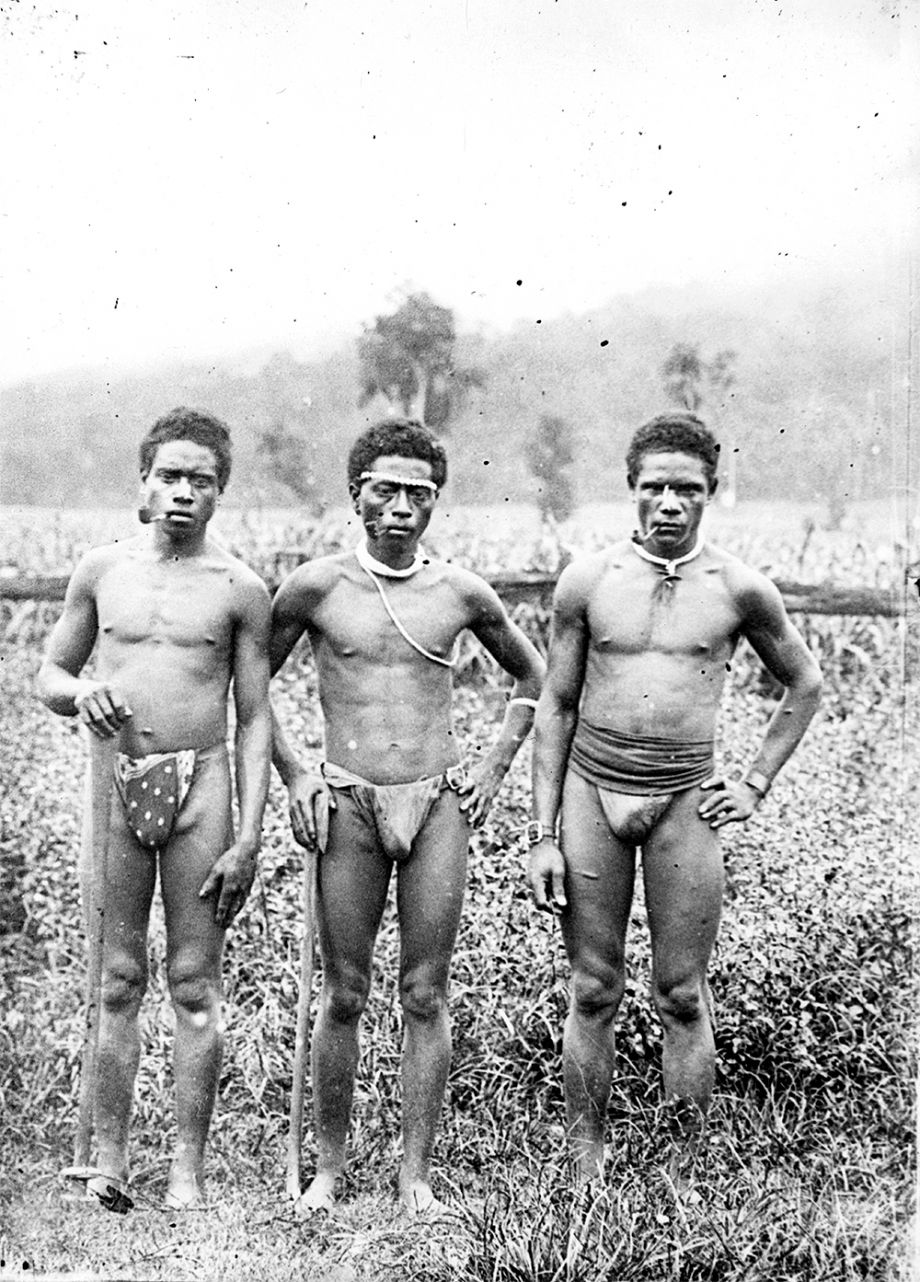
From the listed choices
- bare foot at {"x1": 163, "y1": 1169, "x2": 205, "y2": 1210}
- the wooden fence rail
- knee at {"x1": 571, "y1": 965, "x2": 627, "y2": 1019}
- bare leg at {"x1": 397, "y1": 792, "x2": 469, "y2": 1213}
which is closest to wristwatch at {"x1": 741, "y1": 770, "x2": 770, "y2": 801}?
knee at {"x1": 571, "y1": 965, "x2": 627, "y2": 1019}

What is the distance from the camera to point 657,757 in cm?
480

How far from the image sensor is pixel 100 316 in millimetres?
5395

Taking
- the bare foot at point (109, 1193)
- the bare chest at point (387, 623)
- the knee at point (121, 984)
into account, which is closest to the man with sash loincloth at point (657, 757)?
the bare chest at point (387, 623)

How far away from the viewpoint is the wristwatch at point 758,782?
15.9 feet

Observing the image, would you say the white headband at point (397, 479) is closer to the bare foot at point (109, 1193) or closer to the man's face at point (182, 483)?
the man's face at point (182, 483)

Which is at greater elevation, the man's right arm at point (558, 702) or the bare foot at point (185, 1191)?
the man's right arm at point (558, 702)

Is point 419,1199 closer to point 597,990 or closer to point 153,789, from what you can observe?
point 597,990

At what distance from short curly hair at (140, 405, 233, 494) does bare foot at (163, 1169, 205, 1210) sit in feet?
6.90

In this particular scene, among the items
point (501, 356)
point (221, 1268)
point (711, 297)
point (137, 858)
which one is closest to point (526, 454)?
point (501, 356)

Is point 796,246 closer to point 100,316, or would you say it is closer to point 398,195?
point 398,195

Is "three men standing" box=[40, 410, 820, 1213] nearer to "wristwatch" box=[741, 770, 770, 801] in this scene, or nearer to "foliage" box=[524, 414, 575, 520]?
"wristwatch" box=[741, 770, 770, 801]

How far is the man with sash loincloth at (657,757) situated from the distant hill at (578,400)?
0.90 meters

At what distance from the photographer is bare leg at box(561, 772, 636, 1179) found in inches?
190

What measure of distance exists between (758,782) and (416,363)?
199 centimetres
